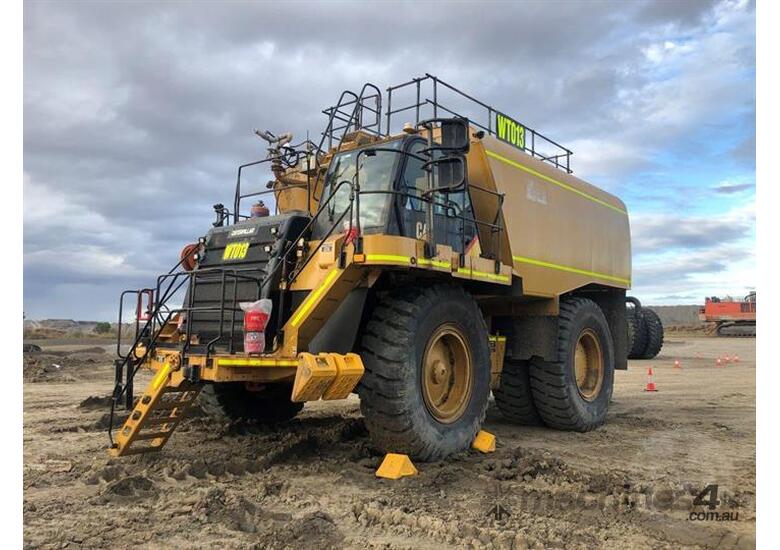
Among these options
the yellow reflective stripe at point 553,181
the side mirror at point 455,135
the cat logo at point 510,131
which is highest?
the cat logo at point 510,131

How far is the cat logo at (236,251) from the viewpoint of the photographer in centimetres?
657

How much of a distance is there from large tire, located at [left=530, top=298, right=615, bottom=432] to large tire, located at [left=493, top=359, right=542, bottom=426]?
0.63 ft

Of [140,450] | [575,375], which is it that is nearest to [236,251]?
[140,450]

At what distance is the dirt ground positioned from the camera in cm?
416

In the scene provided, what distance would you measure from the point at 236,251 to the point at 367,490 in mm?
2964

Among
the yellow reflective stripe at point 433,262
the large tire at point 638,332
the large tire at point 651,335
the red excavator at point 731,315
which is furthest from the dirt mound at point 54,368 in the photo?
the red excavator at point 731,315

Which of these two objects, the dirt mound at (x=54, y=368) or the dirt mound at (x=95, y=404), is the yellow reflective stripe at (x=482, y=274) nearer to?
the dirt mound at (x=95, y=404)

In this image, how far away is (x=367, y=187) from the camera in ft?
21.4

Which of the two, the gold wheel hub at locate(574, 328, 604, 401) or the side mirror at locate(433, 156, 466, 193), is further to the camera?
the gold wheel hub at locate(574, 328, 604, 401)

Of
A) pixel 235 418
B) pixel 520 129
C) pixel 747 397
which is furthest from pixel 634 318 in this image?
pixel 235 418

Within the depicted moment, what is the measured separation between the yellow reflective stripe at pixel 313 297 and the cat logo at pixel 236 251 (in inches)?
55.4

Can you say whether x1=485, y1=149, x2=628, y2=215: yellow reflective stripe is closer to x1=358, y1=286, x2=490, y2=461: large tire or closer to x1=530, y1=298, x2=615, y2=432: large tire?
x1=530, y1=298, x2=615, y2=432: large tire

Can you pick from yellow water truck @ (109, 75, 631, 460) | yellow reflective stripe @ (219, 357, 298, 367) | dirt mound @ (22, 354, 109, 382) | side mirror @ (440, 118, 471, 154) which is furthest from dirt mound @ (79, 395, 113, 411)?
side mirror @ (440, 118, 471, 154)

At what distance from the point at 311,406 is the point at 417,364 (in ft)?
15.8
